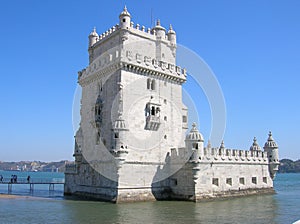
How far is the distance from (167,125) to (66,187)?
47.5 ft

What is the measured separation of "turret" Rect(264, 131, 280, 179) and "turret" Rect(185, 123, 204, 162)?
46.9 feet

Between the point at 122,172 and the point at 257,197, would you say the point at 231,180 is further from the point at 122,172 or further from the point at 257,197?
the point at 122,172

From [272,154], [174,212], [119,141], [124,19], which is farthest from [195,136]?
[272,154]

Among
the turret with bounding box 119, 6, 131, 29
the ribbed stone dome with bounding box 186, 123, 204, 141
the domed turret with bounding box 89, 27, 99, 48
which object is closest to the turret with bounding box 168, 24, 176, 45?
the turret with bounding box 119, 6, 131, 29

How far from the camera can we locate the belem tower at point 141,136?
30.0 metres

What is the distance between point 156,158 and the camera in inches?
1252

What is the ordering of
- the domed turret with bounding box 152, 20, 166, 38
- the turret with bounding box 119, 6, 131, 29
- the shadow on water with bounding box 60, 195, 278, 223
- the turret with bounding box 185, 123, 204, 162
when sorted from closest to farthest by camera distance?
the shadow on water with bounding box 60, 195, 278, 223 → the turret with bounding box 185, 123, 204, 162 → the turret with bounding box 119, 6, 131, 29 → the domed turret with bounding box 152, 20, 166, 38

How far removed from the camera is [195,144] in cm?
3058

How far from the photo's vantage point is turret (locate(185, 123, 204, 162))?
3034cm

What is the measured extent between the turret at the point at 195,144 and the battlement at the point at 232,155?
1.32 ft

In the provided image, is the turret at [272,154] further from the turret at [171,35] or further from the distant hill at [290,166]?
the distant hill at [290,166]

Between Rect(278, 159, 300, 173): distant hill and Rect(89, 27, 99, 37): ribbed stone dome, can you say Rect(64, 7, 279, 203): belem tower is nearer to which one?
Rect(89, 27, 99, 37): ribbed stone dome

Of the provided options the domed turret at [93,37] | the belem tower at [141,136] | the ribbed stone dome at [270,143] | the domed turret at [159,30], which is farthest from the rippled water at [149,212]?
the domed turret at [93,37]

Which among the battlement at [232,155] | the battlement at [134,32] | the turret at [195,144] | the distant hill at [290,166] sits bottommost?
the distant hill at [290,166]
